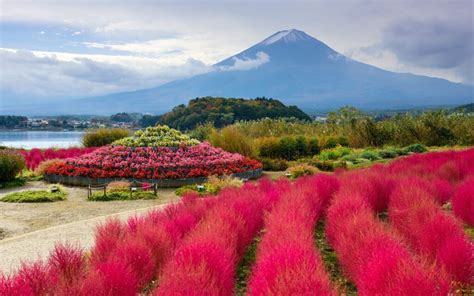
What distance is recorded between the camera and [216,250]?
464 centimetres

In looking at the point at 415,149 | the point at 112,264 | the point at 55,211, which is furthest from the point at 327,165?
the point at 112,264

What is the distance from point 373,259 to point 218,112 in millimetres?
47594

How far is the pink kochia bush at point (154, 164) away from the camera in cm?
1661

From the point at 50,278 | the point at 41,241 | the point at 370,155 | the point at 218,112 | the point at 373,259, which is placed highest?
the point at 218,112

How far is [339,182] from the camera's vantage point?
396 inches

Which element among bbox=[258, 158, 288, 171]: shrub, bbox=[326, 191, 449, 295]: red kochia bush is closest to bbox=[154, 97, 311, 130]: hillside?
bbox=[258, 158, 288, 171]: shrub

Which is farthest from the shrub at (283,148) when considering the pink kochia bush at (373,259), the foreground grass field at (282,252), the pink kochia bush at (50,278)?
the pink kochia bush at (50,278)

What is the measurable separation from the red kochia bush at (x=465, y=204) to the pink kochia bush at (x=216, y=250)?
304 centimetres

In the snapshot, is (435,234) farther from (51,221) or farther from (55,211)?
(55,211)

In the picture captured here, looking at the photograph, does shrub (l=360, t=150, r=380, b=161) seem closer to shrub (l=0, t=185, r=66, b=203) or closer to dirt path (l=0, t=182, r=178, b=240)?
dirt path (l=0, t=182, r=178, b=240)

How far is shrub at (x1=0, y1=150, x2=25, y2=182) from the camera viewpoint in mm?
17016

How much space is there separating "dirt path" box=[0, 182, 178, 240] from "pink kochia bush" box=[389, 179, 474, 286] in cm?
446

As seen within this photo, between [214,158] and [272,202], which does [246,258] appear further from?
[214,158]

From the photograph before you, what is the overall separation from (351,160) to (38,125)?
44.2 metres
